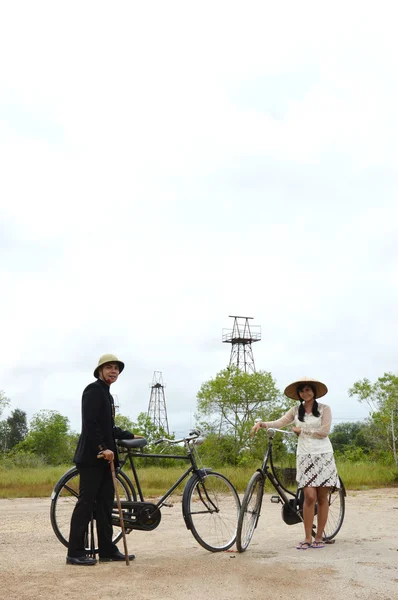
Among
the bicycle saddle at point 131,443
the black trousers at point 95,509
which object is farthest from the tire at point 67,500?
the bicycle saddle at point 131,443

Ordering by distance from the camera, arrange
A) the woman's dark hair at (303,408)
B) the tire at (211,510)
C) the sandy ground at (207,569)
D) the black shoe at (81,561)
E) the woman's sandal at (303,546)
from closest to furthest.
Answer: the sandy ground at (207,569)
the black shoe at (81,561)
the tire at (211,510)
the woman's sandal at (303,546)
the woman's dark hair at (303,408)

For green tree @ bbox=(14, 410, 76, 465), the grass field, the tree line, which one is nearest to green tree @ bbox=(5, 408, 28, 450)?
the tree line

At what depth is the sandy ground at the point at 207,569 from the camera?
18.4ft

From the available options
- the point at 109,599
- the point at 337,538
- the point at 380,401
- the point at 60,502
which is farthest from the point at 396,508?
the point at 380,401

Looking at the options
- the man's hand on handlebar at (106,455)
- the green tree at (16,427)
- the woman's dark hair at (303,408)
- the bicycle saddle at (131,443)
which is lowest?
the man's hand on handlebar at (106,455)

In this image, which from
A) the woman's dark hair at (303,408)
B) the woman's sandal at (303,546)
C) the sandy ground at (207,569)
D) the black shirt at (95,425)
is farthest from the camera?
the woman's dark hair at (303,408)

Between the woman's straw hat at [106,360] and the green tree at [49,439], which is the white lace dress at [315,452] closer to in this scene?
the woman's straw hat at [106,360]

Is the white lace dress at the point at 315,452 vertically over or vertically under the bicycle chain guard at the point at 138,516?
over

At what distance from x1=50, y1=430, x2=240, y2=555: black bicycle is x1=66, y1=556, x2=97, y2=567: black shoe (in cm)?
33

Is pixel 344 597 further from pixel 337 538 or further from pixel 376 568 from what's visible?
pixel 337 538

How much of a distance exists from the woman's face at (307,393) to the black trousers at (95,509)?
228 centimetres

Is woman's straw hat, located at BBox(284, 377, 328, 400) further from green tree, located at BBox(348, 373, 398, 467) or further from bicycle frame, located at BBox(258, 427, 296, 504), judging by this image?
green tree, located at BBox(348, 373, 398, 467)

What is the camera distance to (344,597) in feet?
17.9

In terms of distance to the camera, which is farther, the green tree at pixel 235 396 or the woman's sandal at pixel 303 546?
the green tree at pixel 235 396
